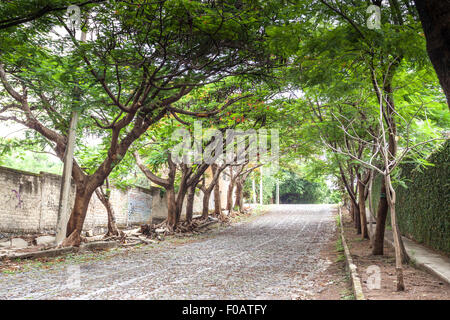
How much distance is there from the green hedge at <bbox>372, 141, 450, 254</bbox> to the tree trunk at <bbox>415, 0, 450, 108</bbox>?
18.7 feet

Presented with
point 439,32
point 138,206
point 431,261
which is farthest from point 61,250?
point 439,32

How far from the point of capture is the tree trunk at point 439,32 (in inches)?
137

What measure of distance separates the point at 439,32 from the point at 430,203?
7.49 metres

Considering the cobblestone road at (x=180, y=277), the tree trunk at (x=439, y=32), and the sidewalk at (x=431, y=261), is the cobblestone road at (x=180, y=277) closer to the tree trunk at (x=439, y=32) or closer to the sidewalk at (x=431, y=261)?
the sidewalk at (x=431, y=261)

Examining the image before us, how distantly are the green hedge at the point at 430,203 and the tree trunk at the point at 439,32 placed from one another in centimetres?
570

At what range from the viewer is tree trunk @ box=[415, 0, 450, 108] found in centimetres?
349

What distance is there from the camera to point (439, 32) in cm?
356

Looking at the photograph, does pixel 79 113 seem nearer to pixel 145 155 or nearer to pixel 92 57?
pixel 92 57

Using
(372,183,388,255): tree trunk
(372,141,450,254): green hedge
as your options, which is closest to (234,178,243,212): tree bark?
(372,141,450,254): green hedge

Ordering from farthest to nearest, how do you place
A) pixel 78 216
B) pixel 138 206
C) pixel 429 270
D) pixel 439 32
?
pixel 138 206 < pixel 78 216 < pixel 429 270 < pixel 439 32

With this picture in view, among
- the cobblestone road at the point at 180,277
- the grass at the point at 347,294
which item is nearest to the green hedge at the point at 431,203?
the cobblestone road at the point at 180,277

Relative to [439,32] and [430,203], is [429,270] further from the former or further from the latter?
[439,32]

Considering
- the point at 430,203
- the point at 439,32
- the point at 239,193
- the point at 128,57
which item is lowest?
the point at 430,203

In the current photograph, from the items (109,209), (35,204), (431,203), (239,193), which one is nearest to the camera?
(431,203)
